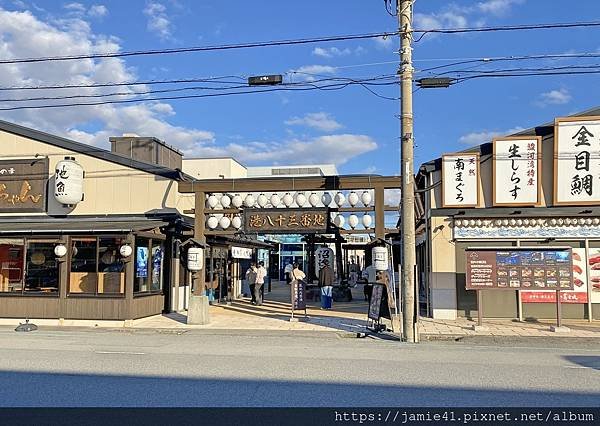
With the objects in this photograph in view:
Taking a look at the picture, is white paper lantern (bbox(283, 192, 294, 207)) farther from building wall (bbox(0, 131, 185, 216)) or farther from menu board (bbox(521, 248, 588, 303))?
menu board (bbox(521, 248, 588, 303))

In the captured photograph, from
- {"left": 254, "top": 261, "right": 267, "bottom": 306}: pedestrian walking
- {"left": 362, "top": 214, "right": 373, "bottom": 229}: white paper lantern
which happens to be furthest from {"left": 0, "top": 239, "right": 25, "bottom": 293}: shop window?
{"left": 362, "top": 214, "right": 373, "bottom": 229}: white paper lantern

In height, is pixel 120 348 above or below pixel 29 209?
below

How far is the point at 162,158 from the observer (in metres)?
22.3

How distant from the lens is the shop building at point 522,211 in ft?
51.2

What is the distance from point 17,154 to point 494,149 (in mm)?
16492

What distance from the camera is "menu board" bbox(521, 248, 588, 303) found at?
15.6m

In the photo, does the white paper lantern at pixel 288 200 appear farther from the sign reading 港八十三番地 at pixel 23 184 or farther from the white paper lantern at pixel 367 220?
the sign reading 港八十三番地 at pixel 23 184

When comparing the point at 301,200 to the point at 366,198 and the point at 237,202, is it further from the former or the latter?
the point at 237,202

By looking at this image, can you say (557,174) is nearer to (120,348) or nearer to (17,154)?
(120,348)

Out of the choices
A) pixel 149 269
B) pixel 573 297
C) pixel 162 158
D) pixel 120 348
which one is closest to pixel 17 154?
pixel 162 158

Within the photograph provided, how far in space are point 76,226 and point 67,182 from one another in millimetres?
2031

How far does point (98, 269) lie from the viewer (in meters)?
16.3

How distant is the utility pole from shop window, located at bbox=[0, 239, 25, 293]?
477 inches

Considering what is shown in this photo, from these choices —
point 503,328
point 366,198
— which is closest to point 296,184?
point 366,198
